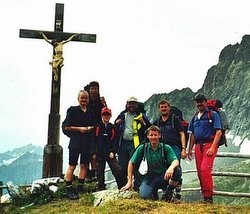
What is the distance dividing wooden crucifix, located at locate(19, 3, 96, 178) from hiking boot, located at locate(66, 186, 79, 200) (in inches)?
80.6

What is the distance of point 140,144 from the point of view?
9508mm

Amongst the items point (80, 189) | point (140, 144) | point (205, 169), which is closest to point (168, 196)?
point (205, 169)

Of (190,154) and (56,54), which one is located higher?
(56,54)

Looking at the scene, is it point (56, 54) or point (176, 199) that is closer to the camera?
point (176, 199)

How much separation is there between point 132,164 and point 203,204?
4.41 ft

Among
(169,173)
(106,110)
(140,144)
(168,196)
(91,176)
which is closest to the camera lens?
(169,173)

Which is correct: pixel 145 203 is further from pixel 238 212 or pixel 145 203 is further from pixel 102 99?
pixel 102 99

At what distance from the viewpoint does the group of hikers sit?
9.22 meters

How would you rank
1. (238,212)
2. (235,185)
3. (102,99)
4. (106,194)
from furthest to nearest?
(235,185) → (102,99) → (106,194) → (238,212)

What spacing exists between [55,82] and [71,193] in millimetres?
3522

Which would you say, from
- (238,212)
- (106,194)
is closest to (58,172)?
(106,194)

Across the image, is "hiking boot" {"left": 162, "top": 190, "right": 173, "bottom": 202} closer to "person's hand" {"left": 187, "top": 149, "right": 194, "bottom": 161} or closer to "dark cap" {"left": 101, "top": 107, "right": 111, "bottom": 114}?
"person's hand" {"left": 187, "top": 149, "right": 194, "bottom": 161}

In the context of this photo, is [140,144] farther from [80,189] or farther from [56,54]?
[56,54]

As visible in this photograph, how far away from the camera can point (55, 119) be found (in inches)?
505
